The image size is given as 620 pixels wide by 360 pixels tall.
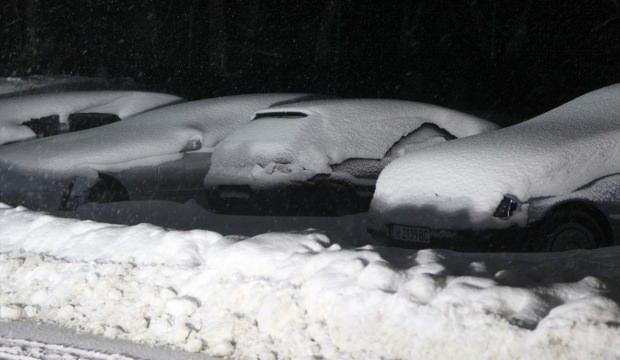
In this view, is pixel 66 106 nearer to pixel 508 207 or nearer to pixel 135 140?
pixel 135 140

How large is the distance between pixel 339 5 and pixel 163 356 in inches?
815

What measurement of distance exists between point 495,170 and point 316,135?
2468 millimetres

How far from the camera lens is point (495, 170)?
6656mm

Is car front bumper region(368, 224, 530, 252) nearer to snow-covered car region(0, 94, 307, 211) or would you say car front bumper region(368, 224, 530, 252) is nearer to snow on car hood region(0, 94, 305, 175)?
snow-covered car region(0, 94, 307, 211)

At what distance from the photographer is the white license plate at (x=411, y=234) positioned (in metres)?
6.90

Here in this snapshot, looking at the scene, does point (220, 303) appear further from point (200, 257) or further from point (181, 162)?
point (181, 162)

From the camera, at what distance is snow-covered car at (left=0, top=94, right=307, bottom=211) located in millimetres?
8703

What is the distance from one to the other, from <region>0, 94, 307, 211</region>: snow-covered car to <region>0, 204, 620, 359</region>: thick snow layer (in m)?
2.68

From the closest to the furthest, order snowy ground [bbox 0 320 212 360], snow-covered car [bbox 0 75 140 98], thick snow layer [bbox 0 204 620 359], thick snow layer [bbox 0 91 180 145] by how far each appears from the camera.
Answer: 1. thick snow layer [bbox 0 204 620 359]
2. snowy ground [bbox 0 320 212 360]
3. thick snow layer [bbox 0 91 180 145]
4. snow-covered car [bbox 0 75 140 98]

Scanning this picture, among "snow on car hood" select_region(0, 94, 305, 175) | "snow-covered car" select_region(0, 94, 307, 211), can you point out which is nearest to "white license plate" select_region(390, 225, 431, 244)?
"snow-covered car" select_region(0, 94, 307, 211)

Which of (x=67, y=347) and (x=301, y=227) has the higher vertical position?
(x=67, y=347)

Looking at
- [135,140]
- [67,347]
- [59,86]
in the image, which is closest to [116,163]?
[135,140]

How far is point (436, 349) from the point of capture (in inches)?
146

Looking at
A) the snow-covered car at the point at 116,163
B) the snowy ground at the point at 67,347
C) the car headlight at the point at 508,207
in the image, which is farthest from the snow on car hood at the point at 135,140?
the snowy ground at the point at 67,347
